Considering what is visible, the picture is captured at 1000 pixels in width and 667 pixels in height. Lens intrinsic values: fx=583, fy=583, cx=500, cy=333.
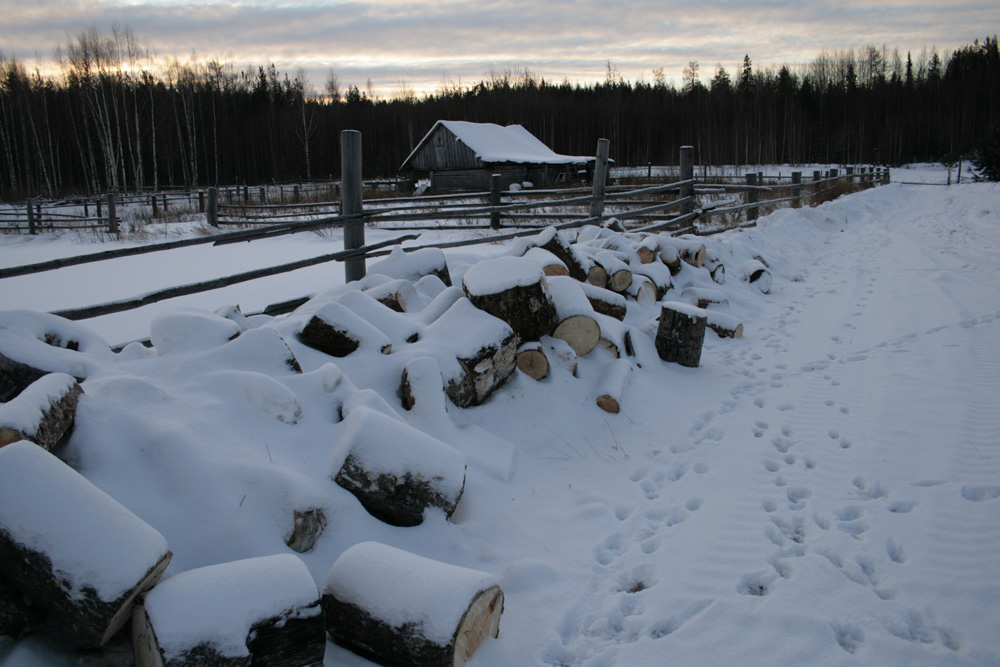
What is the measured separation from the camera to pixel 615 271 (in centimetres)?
528

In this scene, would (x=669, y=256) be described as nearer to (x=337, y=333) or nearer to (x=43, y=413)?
(x=337, y=333)

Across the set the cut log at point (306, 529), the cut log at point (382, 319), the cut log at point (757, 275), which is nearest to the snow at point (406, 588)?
the cut log at point (306, 529)

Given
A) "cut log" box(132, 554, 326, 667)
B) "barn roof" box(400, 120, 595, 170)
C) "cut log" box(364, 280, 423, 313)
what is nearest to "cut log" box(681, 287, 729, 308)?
"cut log" box(364, 280, 423, 313)

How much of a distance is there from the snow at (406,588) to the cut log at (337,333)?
1509 mm

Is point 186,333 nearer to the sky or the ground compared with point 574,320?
nearer to the sky

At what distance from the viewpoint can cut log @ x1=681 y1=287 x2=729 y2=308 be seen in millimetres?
6121

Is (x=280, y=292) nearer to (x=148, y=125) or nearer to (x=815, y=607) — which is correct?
(x=815, y=607)

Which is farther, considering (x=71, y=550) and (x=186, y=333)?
(x=186, y=333)

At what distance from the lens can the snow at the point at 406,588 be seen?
1688 mm

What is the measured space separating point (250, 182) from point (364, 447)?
5351cm

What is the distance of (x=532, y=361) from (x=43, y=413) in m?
2.51

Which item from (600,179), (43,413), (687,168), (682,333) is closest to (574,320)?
(682,333)

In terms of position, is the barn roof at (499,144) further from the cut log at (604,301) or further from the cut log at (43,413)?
the cut log at (43,413)

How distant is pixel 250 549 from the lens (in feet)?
6.41
